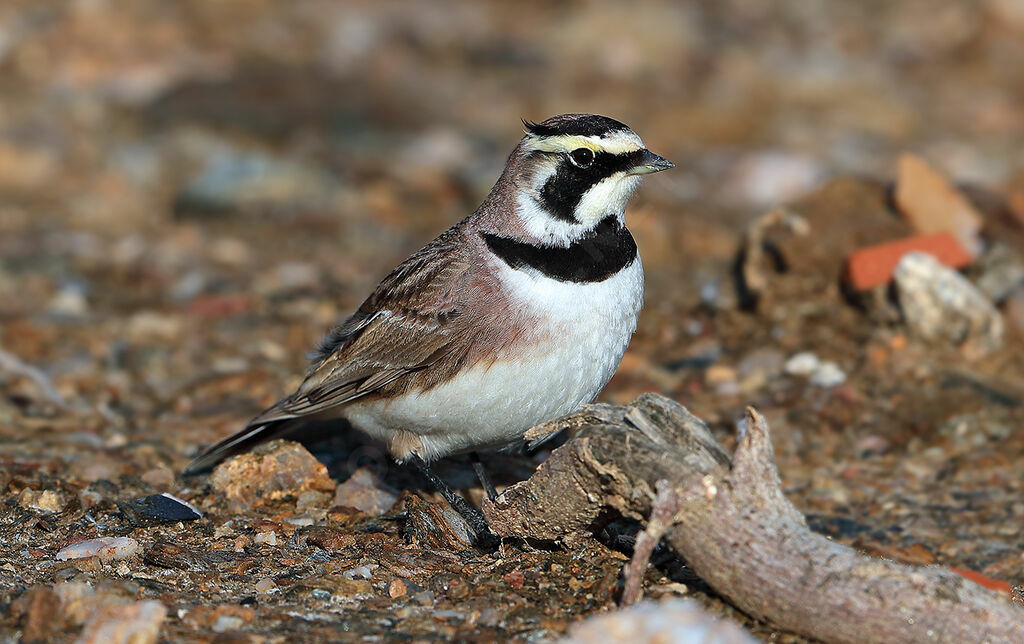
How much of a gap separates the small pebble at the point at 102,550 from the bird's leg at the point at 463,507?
51.2 inches

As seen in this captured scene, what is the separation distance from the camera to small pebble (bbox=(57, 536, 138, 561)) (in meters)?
4.66

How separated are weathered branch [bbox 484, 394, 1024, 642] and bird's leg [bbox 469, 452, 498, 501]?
3.57 ft

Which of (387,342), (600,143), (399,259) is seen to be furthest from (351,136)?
(600,143)

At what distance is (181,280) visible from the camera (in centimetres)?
912

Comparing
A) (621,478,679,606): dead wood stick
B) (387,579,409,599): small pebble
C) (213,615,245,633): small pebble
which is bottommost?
(213,615,245,633): small pebble

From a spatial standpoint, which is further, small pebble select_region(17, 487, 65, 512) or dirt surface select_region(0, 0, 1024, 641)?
small pebble select_region(17, 487, 65, 512)

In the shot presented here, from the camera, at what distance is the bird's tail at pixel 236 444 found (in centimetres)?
572

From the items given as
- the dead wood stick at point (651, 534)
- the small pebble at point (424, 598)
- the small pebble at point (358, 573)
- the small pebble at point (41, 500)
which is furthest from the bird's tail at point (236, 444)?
the dead wood stick at point (651, 534)

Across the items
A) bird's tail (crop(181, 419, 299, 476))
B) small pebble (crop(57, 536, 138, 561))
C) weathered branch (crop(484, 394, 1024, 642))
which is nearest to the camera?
weathered branch (crop(484, 394, 1024, 642))

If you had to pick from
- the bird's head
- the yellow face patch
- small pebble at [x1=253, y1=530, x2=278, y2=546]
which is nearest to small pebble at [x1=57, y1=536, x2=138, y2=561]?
small pebble at [x1=253, y1=530, x2=278, y2=546]

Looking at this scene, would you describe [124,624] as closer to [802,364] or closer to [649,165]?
[649,165]

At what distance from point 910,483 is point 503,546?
8.01ft

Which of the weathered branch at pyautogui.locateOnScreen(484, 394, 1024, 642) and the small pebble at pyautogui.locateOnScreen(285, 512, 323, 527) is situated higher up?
the weathered branch at pyautogui.locateOnScreen(484, 394, 1024, 642)

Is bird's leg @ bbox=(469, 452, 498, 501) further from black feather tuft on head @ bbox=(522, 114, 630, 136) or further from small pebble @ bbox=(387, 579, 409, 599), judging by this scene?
black feather tuft on head @ bbox=(522, 114, 630, 136)
